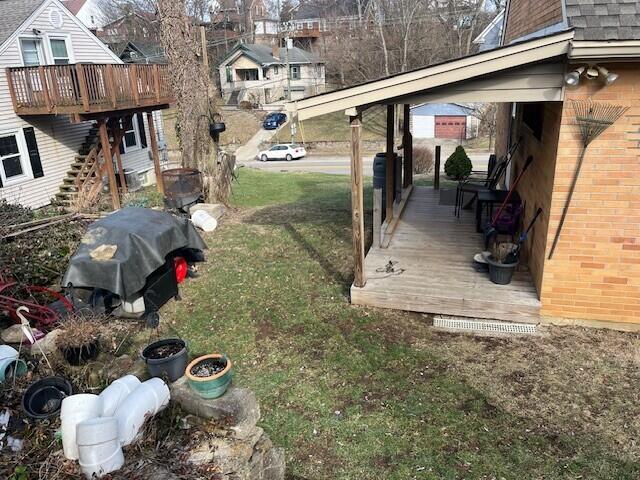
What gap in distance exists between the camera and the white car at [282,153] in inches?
1273

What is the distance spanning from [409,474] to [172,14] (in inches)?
424

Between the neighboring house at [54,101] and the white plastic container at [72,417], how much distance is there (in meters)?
11.9

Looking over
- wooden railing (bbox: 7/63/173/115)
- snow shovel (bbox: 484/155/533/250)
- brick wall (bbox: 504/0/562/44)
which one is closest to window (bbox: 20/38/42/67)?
wooden railing (bbox: 7/63/173/115)

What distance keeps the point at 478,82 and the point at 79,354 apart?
16.8ft

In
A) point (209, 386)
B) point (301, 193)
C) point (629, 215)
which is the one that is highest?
point (629, 215)

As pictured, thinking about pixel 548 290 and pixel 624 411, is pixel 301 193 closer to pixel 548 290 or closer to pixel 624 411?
pixel 548 290

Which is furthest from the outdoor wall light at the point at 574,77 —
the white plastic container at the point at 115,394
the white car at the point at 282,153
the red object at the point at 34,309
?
the white car at the point at 282,153

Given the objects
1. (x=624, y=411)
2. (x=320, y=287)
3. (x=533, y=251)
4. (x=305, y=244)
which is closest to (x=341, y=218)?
(x=305, y=244)

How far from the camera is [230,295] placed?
7355mm

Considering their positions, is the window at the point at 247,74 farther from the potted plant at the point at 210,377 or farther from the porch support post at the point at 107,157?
the potted plant at the point at 210,377

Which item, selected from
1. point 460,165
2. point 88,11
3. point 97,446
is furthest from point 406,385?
point 88,11

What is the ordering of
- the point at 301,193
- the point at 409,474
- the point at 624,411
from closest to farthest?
the point at 409,474 < the point at 624,411 < the point at 301,193

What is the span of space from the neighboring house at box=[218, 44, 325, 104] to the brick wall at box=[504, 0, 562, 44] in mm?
36366

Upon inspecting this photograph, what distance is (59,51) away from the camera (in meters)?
15.9
